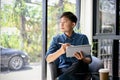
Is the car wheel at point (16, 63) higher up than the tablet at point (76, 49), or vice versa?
the tablet at point (76, 49)

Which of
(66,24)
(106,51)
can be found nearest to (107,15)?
(106,51)

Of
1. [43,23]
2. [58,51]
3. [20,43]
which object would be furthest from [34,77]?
[58,51]

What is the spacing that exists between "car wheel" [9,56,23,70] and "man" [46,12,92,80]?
3.36 ft

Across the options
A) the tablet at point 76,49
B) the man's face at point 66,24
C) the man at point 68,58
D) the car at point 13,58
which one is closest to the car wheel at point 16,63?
the car at point 13,58

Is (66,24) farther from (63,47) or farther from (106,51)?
(106,51)

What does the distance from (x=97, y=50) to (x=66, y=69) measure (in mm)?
1537

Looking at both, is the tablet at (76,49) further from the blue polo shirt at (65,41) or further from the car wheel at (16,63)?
the car wheel at (16,63)

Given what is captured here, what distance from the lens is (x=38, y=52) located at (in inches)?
139

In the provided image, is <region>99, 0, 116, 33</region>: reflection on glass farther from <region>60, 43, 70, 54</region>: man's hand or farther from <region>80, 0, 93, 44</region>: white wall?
<region>60, 43, 70, 54</region>: man's hand

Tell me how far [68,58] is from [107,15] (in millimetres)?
1571

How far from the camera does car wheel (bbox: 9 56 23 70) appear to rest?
328cm

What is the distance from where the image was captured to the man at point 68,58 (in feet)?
7.45

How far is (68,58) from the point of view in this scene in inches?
97.3

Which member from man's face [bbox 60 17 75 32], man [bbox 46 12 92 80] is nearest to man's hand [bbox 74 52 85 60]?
man [bbox 46 12 92 80]
